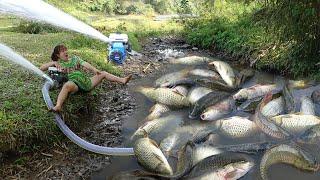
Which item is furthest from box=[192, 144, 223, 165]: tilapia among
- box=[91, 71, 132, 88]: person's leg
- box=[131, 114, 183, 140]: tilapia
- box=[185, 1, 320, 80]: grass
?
box=[185, 1, 320, 80]: grass

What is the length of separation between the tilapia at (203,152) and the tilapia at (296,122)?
1.19m

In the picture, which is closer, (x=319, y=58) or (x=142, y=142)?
(x=142, y=142)

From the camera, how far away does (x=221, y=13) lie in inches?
613

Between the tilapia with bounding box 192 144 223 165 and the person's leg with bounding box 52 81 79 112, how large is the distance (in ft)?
6.82

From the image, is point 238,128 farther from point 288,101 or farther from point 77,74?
point 77,74

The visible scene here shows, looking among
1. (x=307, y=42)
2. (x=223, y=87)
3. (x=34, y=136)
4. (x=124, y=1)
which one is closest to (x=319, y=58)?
(x=307, y=42)

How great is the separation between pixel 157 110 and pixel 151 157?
198 cm

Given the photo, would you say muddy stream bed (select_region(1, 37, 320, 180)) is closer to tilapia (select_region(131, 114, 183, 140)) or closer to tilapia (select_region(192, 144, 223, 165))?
tilapia (select_region(131, 114, 183, 140))

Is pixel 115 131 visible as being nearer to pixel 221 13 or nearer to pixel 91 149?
pixel 91 149

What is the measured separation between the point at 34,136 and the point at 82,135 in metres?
0.93

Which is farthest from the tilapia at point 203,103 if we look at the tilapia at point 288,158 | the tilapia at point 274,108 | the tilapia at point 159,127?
the tilapia at point 288,158

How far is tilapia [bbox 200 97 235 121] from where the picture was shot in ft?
22.8

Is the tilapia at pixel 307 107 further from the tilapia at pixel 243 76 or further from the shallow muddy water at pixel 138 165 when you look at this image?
the tilapia at pixel 243 76

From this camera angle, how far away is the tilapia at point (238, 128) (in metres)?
6.42
